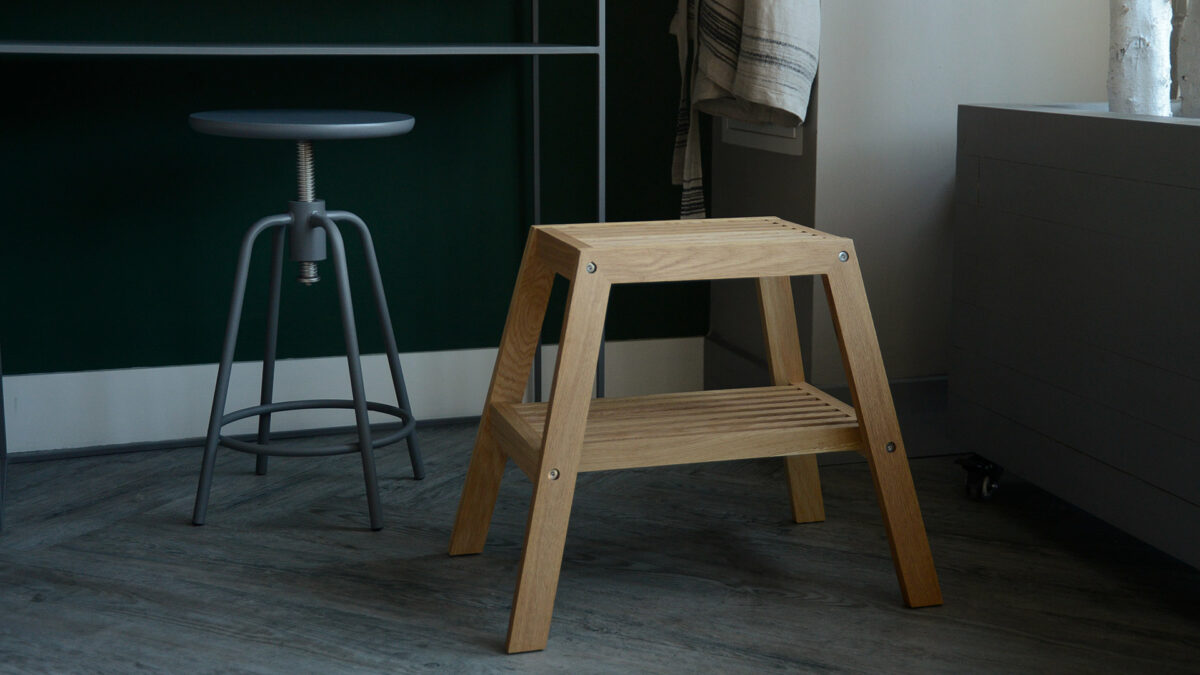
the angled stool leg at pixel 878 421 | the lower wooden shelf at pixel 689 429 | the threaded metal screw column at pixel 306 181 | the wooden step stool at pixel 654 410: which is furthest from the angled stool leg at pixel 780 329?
the threaded metal screw column at pixel 306 181

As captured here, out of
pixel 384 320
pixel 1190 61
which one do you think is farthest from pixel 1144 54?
pixel 384 320

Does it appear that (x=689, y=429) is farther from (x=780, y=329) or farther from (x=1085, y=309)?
(x=1085, y=309)

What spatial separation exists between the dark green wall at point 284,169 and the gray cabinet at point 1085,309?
83cm

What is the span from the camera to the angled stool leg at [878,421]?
1509 millimetres

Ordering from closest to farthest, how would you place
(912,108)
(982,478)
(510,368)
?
(510,368), (982,478), (912,108)

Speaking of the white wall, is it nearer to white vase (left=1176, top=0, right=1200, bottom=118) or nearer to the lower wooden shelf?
A: white vase (left=1176, top=0, right=1200, bottom=118)

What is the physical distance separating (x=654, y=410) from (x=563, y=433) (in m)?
0.24

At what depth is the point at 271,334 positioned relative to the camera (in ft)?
6.73

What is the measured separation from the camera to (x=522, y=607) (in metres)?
1.44

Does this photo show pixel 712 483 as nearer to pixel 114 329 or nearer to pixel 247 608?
pixel 247 608

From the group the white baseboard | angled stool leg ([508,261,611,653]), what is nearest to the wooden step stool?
angled stool leg ([508,261,611,653])

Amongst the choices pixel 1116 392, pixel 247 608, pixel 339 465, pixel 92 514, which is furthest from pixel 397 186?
pixel 1116 392

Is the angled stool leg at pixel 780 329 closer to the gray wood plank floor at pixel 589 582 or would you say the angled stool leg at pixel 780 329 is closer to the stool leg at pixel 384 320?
the gray wood plank floor at pixel 589 582

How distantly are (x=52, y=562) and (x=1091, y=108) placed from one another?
1.72 m
